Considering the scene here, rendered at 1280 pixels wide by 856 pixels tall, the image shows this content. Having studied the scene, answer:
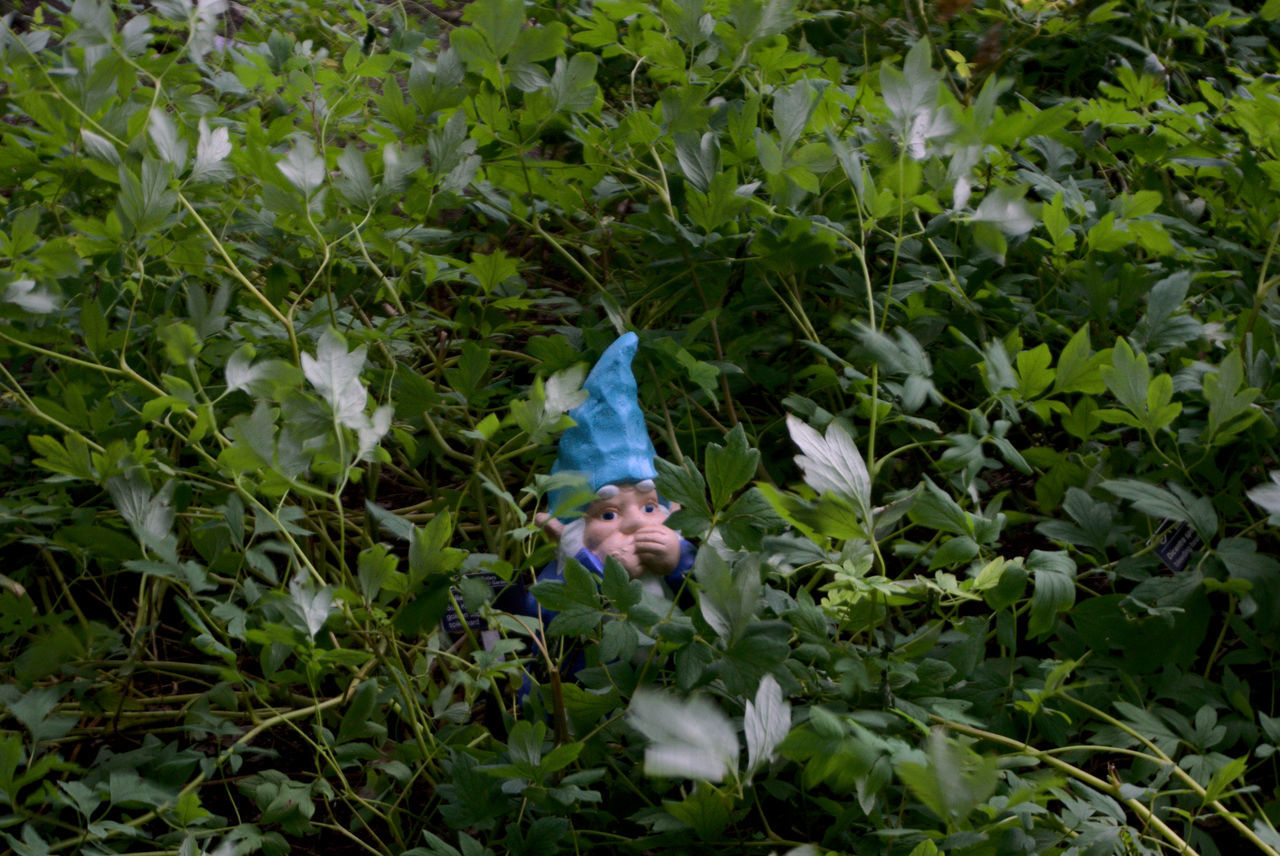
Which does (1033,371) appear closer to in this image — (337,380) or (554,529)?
(554,529)

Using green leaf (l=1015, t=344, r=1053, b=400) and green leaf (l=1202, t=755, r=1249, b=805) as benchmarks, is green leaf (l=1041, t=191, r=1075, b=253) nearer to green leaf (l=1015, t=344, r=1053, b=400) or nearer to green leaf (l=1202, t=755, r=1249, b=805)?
green leaf (l=1015, t=344, r=1053, b=400)

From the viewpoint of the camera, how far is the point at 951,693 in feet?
3.46

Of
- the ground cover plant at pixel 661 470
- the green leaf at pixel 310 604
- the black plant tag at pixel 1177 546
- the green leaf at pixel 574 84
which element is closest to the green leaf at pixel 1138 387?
the ground cover plant at pixel 661 470

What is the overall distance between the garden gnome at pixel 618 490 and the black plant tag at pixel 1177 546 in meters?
0.57

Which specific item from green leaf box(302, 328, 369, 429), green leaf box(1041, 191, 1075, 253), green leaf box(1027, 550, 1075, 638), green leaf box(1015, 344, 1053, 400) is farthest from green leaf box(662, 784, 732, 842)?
green leaf box(1041, 191, 1075, 253)

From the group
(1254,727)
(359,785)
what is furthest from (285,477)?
(1254,727)

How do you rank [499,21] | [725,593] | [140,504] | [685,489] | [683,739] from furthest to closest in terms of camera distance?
[499,21] < [140,504] < [685,489] < [725,593] < [683,739]

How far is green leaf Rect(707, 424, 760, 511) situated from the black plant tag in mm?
567

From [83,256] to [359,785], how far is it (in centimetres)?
84

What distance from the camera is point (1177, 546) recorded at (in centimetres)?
117

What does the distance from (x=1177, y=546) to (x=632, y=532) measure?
2.16 ft

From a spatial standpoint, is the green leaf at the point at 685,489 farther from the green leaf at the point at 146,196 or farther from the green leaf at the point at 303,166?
the green leaf at the point at 146,196

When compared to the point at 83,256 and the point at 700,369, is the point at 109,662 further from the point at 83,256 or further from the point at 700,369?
the point at 700,369

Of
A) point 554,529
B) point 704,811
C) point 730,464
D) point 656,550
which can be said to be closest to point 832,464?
point 730,464
